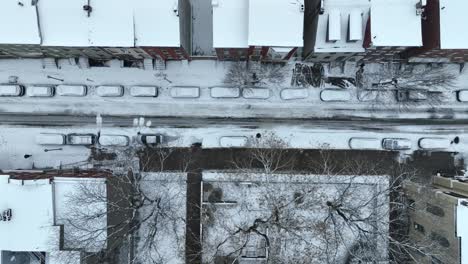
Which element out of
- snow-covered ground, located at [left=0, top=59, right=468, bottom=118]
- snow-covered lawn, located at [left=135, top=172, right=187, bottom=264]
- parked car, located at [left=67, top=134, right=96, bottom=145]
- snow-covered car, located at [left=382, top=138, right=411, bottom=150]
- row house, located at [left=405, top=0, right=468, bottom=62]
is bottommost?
snow-covered lawn, located at [left=135, top=172, right=187, bottom=264]

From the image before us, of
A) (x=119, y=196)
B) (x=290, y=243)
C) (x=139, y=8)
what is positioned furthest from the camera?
(x=290, y=243)

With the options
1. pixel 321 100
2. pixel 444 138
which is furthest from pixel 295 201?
pixel 444 138

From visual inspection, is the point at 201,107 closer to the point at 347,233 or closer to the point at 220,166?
the point at 220,166

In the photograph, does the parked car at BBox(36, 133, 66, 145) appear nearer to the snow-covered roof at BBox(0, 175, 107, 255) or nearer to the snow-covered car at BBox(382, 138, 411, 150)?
the snow-covered roof at BBox(0, 175, 107, 255)

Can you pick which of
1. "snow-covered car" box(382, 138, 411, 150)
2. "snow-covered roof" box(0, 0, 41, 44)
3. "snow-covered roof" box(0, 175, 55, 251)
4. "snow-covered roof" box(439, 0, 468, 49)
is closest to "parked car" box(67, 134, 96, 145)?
"snow-covered roof" box(0, 175, 55, 251)

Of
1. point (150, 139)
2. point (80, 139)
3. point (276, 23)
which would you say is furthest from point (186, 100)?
point (276, 23)

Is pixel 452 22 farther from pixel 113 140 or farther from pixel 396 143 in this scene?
pixel 113 140
